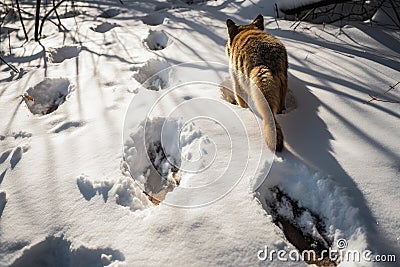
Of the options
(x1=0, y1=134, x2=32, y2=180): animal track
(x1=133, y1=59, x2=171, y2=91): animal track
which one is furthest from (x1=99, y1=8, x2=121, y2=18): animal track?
(x1=0, y1=134, x2=32, y2=180): animal track

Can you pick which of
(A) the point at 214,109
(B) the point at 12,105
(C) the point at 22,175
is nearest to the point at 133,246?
(C) the point at 22,175

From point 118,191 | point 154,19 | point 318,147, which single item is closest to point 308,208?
point 318,147

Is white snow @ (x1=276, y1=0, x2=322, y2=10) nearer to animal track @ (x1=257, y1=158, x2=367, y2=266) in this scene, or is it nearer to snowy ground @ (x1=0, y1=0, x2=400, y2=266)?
snowy ground @ (x1=0, y1=0, x2=400, y2=266)

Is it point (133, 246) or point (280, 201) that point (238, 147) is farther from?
point (133, 246)

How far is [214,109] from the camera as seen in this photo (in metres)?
2.32

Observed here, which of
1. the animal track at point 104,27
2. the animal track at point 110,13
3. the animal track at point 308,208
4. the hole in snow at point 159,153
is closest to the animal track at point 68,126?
the hole in snow at point 159,153

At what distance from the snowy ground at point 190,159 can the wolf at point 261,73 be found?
168mm

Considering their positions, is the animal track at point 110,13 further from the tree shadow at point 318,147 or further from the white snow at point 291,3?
the tree shadow at point 318,147

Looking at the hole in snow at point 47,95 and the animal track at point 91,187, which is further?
the hole in snow at point 47,95

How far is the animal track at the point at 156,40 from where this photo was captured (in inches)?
147

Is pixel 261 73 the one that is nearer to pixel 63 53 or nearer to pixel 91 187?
pixel 91 187

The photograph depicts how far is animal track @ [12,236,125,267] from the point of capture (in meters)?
1.41

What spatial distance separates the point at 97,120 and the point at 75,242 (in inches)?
44.8

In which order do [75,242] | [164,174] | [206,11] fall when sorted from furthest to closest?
[206,11] → [164,174] → [75,242]
